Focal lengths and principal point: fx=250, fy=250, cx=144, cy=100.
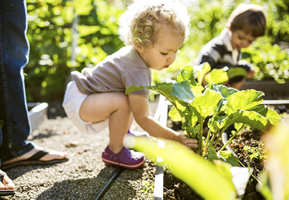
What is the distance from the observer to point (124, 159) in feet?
5.16

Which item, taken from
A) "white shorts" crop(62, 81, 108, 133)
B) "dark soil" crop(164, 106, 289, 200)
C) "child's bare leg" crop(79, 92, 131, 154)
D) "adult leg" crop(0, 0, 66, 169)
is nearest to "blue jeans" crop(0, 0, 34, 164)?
"adult leg" crop(0, 0, 66, 169)

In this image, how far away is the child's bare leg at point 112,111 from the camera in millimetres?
1541

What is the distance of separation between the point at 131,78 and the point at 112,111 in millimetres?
261

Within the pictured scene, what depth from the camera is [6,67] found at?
5.01 ft

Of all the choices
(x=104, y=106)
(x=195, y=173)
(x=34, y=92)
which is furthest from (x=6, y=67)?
(x=34, y=92)

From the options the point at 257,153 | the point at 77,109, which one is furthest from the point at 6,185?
the point at 257,153

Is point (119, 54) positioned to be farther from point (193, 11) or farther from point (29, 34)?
point (193, 11)

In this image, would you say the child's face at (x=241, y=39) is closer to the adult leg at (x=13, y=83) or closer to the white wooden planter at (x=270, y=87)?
the white wooden planter at (x=270, y=87)

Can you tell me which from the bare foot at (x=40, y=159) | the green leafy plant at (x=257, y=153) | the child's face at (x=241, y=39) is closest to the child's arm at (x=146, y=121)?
the green leafy plant at (x=257, y=153)

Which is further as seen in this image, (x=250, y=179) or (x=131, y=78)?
(x=131, y=78)

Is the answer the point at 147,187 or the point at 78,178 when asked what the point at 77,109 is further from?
the point at 147,187

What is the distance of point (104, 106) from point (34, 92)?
2.33m

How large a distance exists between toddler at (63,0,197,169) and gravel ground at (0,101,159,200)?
0.10 metres

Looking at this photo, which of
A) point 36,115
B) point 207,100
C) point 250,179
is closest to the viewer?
point 207,100
